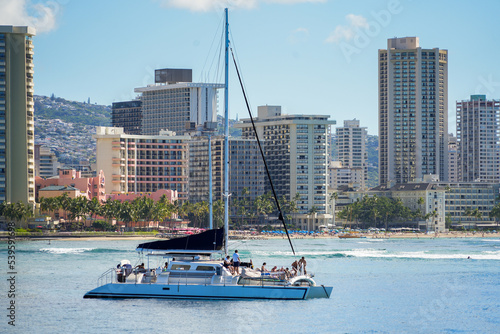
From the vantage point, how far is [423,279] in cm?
9519

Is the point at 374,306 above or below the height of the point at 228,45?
below

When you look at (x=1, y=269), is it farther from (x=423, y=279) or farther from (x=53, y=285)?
(x=423, y=279)

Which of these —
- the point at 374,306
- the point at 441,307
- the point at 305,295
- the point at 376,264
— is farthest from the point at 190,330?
the point at 376,264

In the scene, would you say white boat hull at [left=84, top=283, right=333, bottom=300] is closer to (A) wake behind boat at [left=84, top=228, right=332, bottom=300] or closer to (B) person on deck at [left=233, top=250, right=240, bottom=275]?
(A) wake behind boat at [left=84, top=228, right=332, bottom=300]

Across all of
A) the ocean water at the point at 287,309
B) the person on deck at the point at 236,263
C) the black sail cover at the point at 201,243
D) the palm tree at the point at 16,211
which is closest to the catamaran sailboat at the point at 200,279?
the black sail cover at the point at 201,243

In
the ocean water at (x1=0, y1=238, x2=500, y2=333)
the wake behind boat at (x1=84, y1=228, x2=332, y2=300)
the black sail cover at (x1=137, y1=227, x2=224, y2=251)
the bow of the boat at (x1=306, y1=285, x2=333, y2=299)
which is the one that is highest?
the black sail cover at (x1=137, y1=227, x2=224, y2=251)

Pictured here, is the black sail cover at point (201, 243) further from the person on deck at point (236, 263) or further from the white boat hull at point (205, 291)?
the white boat hull at point (205, 291)

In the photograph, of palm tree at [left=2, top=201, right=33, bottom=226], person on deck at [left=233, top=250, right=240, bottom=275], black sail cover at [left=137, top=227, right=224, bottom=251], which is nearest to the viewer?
person on deck at [left=233, top=250, right=240, bottom=275]

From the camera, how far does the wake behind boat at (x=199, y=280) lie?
6272 centimetres

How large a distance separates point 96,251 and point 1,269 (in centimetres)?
4639

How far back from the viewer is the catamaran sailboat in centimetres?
6272

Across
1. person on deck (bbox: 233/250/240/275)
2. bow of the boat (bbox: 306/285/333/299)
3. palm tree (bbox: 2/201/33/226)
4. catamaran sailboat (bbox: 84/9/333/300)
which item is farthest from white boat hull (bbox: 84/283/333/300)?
palm tree (bbox: 2/201/33/226)

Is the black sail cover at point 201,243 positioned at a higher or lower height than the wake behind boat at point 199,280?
higher

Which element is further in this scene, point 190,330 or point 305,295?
point 305,295
